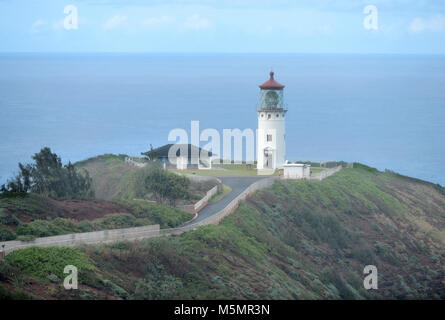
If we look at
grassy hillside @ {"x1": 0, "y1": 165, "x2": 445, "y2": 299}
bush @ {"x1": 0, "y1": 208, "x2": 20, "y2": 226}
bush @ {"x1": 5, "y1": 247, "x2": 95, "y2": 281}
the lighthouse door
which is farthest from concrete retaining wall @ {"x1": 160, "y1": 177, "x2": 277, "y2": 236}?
bush @ {"x1": 5, "y1": 247, "x2": 95, "y2": 281}

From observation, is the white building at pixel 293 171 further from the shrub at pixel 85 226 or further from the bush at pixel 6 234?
the bush at pixel 6 234

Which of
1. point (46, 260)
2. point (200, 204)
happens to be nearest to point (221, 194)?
point (200, 204)

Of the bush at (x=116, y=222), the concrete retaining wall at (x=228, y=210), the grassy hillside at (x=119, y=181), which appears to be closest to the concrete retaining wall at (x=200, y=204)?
the grassy hillside at (x=119, y=181)

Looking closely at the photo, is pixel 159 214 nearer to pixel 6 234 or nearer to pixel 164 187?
pixel 164 187

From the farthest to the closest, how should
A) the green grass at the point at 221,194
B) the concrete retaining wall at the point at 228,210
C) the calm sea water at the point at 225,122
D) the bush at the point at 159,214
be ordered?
the calm sea water at the point at 225,122, the green grass at the point at 221,194, the bush at the point at 159,214, the concrete retaining wall at the point at 228,210

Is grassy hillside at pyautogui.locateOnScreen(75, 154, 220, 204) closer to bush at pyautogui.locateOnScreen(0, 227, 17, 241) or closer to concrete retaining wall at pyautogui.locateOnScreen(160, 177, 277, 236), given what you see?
concrete retaining wall at pyautogui.locateOnScreen(160, 177, 277, 236)
